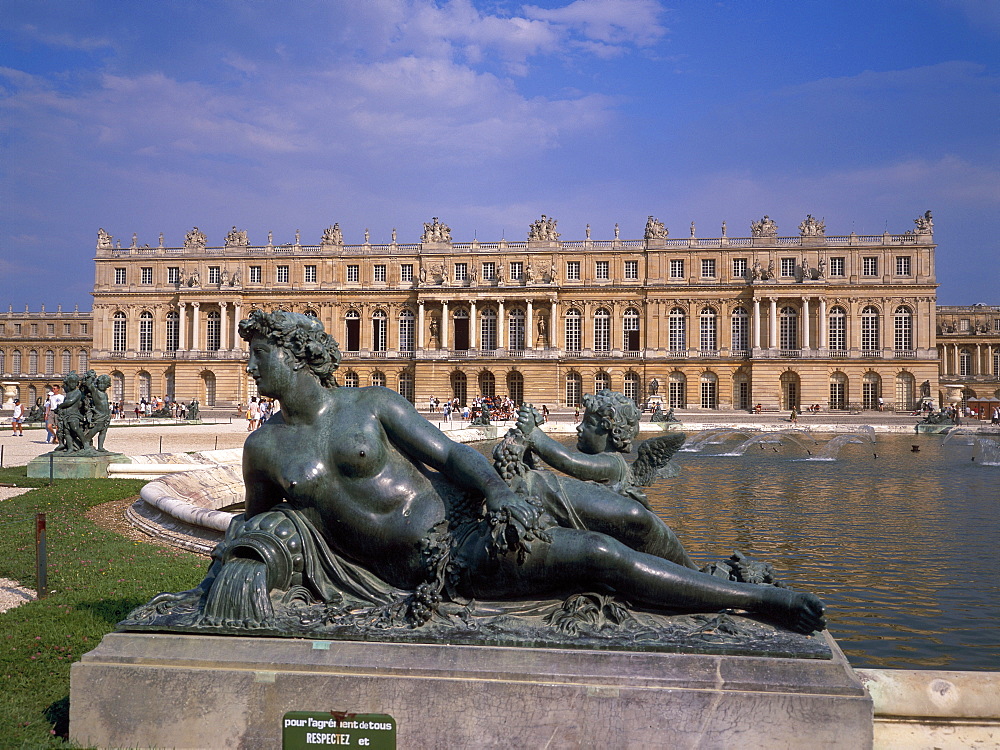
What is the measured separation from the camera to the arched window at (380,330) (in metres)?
57.0

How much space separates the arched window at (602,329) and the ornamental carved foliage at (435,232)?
42.6 ft

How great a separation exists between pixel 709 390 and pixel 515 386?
557 inches

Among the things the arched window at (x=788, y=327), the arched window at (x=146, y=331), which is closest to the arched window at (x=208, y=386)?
the arched window at (x=146, y=331)

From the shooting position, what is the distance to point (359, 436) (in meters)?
3.05

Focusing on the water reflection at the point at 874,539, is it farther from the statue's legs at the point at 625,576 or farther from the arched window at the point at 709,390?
the arched window at the point at 709,390

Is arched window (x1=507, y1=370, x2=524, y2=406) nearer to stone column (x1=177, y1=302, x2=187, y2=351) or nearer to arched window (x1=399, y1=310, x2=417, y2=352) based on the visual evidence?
arched window (x1=399, y1=310, x2=417, y2=352)

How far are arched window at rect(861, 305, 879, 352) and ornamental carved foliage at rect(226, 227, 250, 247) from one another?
46677mm

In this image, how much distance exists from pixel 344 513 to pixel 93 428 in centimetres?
1229

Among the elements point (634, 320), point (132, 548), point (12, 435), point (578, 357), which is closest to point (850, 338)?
point (634, 320)

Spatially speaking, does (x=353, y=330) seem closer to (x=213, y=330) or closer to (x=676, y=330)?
(x=213, y=330)

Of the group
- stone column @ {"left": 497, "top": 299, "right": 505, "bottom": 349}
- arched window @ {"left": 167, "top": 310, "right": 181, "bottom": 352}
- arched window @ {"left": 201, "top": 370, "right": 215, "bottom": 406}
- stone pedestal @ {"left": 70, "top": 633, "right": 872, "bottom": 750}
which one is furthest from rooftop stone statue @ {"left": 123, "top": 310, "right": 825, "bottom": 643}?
arched window @ {"left": 167, "top": 310, "right": 181, "bottom": 352}

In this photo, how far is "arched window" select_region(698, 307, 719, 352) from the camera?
53078 millimetres

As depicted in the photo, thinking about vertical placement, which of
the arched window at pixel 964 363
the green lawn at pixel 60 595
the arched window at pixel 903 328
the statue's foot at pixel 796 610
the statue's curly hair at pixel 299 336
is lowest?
the green lawn at pixel 60 595

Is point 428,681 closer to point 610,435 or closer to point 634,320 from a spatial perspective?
point 610,435
